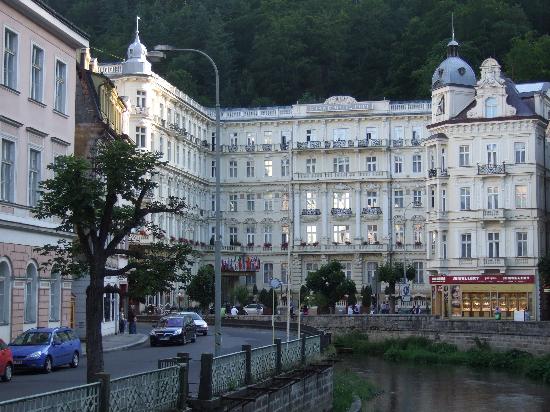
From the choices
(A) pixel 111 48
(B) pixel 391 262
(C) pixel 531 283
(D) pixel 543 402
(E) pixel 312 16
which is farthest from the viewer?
(E) pixel 312 16

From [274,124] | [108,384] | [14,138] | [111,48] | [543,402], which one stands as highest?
[111,48]

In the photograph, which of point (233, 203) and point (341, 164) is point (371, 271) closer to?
point (341, 164)

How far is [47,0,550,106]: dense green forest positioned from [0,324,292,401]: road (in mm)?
62142

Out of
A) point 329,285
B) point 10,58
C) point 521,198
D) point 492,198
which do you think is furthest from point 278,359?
point 329,285

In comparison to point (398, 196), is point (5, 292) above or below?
below

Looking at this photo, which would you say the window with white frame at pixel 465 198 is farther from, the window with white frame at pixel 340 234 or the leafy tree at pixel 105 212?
the leafy tree at pixel 105 212

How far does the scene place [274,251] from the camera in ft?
350

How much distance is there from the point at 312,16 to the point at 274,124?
28.3m

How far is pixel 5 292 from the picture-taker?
131 ft

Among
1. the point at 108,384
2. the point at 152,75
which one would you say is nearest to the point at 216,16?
the point at 152,75

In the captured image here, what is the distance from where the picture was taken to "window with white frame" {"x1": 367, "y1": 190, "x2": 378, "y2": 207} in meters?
105

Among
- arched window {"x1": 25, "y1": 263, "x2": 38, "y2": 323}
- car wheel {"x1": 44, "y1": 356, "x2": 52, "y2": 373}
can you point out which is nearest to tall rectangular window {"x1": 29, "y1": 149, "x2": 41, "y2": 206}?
arched window {"x1": 25, "y1": 263, "x2": 38, "y2": 323}

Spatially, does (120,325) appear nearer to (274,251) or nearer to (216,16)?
(274,251)

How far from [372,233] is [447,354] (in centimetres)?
3563
